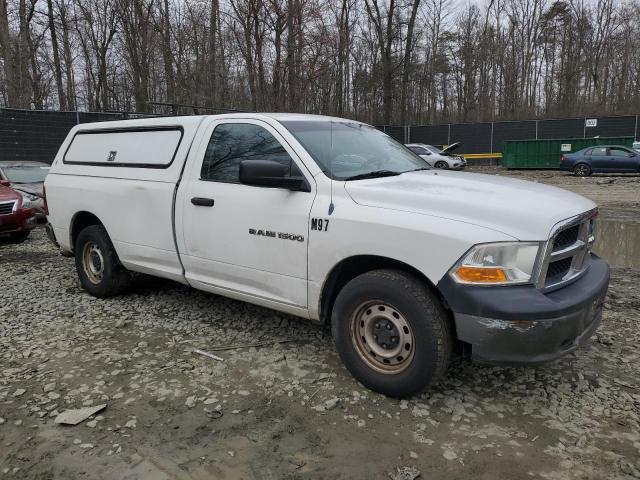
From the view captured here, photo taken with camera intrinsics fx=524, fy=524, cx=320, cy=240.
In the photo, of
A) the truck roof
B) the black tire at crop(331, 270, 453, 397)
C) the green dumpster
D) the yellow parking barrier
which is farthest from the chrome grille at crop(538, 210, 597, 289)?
the yellow parking barrier

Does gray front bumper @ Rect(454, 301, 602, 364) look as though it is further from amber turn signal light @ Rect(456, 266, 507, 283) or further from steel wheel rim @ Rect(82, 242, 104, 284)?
steel wheel rim @ Rect(82, 242, 104, 284)

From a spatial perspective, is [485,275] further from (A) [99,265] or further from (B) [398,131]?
(B) [398,131]

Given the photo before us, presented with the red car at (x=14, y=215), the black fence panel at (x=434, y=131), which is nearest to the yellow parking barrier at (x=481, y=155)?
the black fence panel at (x=434, y=131)

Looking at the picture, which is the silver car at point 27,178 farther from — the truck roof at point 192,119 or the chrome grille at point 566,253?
the chrome grille at point 566,253

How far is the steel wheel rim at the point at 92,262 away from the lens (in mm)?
5680

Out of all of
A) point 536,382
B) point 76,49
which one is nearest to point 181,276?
point 536,382

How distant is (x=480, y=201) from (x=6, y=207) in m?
8.52

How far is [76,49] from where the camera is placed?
107 feet

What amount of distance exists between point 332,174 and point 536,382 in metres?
2.07

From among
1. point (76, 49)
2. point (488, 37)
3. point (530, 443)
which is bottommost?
point (530, 443)

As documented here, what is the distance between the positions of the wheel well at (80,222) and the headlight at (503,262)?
416 cm

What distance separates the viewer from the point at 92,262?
5.79 m

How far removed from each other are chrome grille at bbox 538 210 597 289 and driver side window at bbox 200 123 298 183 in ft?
6.62

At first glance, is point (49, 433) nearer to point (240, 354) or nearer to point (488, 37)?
point (240, 354)
